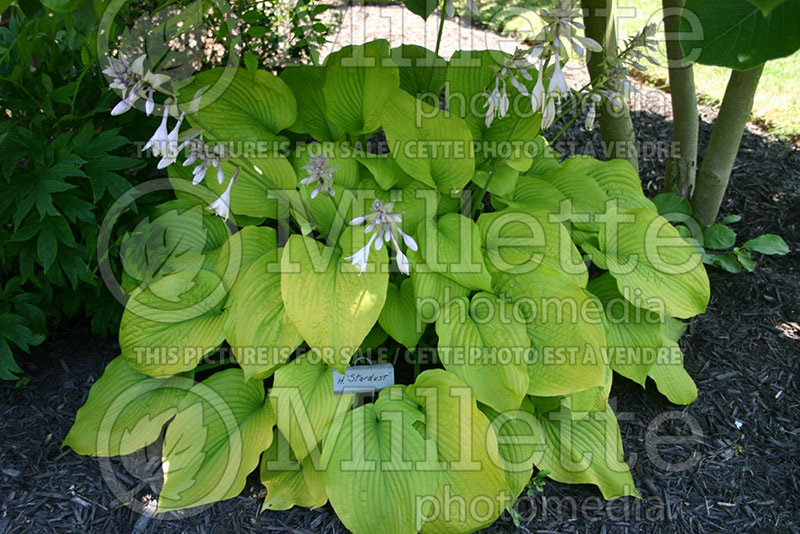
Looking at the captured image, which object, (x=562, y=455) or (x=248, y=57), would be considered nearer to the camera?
(x=248, y=57)

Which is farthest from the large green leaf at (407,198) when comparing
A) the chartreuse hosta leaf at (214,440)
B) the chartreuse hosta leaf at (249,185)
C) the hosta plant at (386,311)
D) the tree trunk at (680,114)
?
the tree trunk at (680,114)

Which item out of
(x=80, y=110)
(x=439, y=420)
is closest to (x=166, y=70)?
(x=80, y=110)

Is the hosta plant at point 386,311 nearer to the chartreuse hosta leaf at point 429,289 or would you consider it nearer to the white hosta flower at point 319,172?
the chartreuse hosta leaf at point 429,289

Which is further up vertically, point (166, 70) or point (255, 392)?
point (166, 70)

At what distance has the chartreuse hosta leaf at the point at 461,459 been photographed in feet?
5.63

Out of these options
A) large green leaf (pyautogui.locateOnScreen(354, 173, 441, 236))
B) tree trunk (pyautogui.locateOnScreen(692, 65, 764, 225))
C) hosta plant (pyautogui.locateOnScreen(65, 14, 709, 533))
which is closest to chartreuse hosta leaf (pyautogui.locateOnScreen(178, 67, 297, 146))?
hosta plant (pyautogui.locateOnScreen(65, 14, 709, 533))

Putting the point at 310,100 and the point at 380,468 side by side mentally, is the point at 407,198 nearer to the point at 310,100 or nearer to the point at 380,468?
the point at 310,100

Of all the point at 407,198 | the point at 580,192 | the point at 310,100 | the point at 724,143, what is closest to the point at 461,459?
the point at 407,198

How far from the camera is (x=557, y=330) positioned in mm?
1850

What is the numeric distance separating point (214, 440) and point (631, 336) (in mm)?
1410

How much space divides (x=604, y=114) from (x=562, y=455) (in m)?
1.47

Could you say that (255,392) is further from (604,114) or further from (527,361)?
(604,114)

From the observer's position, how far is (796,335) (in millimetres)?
2375

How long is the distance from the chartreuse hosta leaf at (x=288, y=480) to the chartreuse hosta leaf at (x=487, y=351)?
1.75 ft
